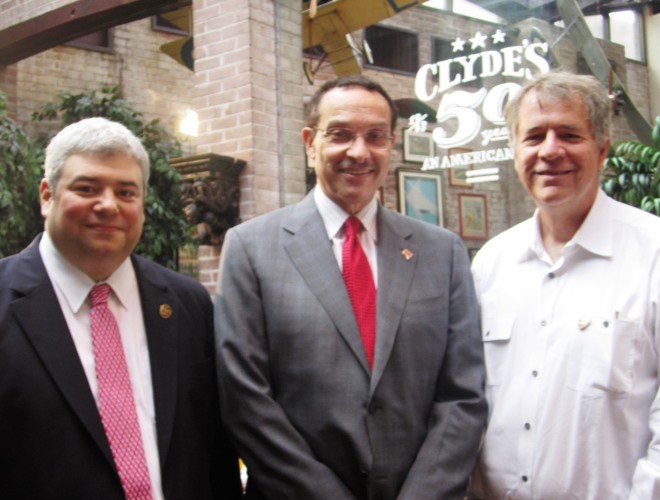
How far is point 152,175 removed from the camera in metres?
6.29

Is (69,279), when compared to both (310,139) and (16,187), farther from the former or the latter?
(16,187)

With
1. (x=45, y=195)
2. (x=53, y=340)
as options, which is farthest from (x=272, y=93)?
(x=53, y=340)

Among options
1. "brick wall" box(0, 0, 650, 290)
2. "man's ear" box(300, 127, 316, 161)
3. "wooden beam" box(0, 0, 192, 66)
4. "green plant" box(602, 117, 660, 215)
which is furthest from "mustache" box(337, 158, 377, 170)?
"wooden beam" box(0, 0, 192, 66)

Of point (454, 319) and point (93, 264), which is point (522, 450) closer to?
point (454, 319)

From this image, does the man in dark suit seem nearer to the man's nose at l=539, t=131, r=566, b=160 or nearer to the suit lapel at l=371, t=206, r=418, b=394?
the suit lapel at l=371, t=206, r=418, b=394

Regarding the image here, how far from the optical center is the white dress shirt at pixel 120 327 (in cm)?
166

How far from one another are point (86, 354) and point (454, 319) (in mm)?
978

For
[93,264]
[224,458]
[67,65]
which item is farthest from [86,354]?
[67,65]

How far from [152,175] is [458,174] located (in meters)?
3.04

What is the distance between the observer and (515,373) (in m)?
1.84

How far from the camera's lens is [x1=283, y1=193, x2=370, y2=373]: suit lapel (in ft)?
5.79

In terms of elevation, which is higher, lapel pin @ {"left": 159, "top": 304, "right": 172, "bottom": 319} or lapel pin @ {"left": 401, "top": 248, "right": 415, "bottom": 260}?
lapel pin @ {"left": 401, "top": 248, "right": 415, "bottom": 260}

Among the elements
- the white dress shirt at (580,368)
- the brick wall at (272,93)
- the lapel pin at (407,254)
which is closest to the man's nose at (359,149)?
the lapel pin at (407,254)

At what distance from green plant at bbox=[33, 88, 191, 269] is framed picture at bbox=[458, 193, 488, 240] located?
8.45 ft
